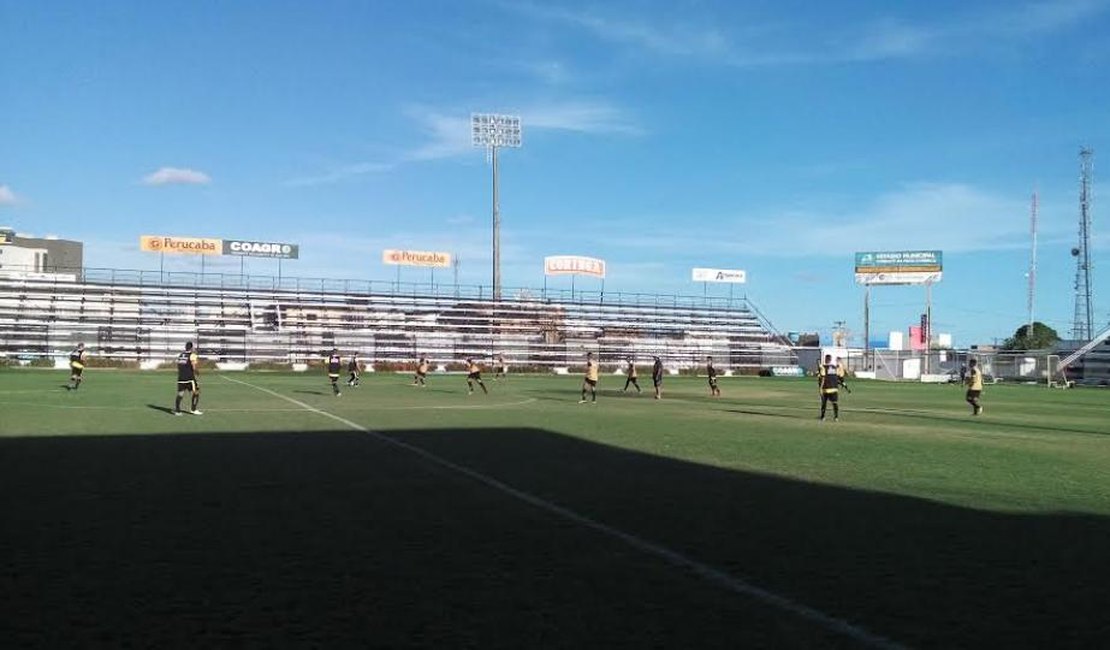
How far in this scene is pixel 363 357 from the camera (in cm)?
7600

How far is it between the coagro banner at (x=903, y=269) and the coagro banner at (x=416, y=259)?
1645 inches

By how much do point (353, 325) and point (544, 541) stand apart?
72.0m

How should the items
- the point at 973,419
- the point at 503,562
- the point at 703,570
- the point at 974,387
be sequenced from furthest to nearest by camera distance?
the point at 974,387
the point at 973,419
the point at 503,562
the point at 703,570

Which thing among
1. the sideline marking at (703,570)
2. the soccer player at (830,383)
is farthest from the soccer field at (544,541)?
the soccer player at (830,383)

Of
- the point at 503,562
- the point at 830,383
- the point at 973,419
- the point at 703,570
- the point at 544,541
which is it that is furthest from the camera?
the point at 973,419

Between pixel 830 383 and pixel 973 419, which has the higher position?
pixel 830 383

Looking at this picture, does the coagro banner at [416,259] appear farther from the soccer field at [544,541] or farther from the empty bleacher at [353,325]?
the soccer field at [544,541]

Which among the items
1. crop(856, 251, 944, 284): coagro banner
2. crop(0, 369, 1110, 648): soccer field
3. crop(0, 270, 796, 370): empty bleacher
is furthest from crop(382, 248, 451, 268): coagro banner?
crop(0, 369, 1110, 648): soccer field

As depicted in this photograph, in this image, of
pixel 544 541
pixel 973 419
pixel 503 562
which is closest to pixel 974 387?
pixel 973 419

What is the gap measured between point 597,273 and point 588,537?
8488 cm

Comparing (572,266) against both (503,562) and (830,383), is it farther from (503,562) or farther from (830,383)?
(503,562)

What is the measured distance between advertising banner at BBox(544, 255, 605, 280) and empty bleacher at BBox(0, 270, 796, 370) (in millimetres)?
3521

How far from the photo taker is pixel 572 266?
92.0 m

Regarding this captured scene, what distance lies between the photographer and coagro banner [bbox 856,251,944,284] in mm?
91625
